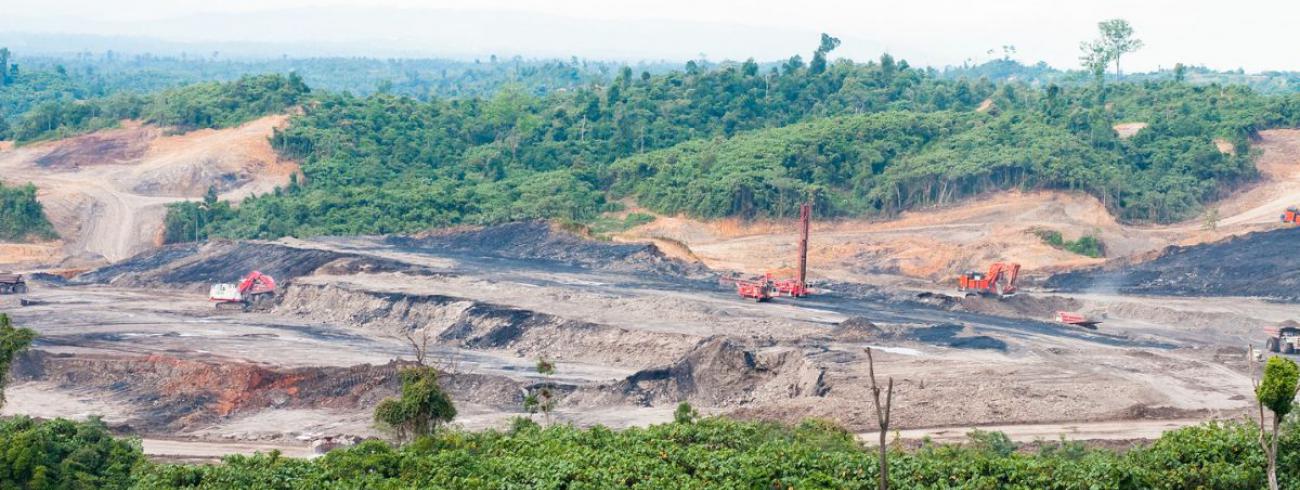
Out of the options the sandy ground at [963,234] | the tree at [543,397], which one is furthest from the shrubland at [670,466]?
the sandy ground at [963,234]

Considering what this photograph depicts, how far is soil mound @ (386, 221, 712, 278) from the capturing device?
224ft

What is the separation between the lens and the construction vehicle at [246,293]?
62281 millimetres

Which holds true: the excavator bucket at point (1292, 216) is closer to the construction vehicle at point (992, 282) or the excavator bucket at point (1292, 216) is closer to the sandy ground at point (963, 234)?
the sandy ground at point (963, 234)

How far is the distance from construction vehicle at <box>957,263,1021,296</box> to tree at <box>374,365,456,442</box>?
3328 cm

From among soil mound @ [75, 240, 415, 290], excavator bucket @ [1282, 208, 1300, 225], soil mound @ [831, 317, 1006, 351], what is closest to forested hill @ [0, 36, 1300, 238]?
soil mound @ [75, 240, 415, 290]

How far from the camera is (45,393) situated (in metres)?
47.2

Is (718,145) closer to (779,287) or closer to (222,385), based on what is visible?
(779,287)

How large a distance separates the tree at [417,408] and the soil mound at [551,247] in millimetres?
33661

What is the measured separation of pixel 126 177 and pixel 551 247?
31.4 meters

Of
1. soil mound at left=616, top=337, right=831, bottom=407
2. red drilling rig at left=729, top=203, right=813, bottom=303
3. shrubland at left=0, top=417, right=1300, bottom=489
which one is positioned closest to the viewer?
shrubland at left=0, top=417, right=1300, bottom=489

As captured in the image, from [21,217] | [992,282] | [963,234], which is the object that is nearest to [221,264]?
[21,217]

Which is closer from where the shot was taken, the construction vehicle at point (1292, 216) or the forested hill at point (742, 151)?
the construction vehicle at point (1292, 216)

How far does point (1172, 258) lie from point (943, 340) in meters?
21.2

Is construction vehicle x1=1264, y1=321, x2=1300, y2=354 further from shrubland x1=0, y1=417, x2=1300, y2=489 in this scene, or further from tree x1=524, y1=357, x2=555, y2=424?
tree x1=524, y1=357, x2=555, y2=424
